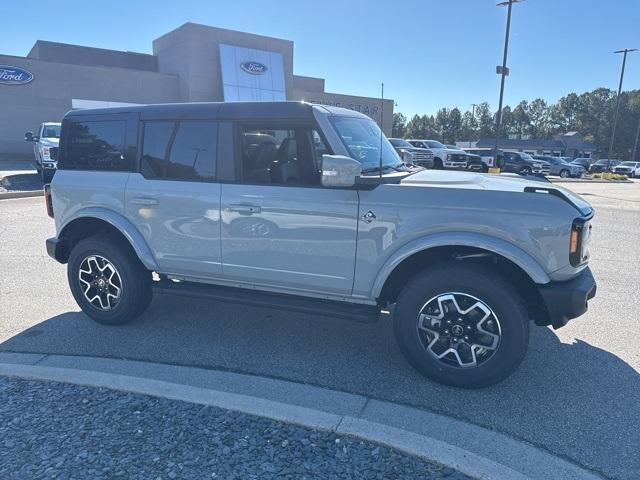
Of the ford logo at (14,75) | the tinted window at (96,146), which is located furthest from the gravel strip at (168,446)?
the ford logo at (14,75)

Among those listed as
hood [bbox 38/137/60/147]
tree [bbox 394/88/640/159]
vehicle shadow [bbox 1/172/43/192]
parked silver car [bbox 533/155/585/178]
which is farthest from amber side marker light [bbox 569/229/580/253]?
tree [bbox 394/88/640/159]

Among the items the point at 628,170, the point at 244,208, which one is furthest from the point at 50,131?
the point at 628,170

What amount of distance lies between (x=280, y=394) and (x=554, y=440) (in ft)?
5.77

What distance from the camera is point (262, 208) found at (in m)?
3.72

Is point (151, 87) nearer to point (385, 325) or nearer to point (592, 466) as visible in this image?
point (385, 325)

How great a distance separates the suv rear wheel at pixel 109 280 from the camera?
4.33 metres

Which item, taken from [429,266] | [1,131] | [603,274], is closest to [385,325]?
[429,266]

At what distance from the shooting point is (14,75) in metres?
27.9

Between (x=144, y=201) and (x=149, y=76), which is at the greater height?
(x=149, y=76)

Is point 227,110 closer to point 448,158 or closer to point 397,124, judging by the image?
point 448,158

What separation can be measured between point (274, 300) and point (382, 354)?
3.38ft

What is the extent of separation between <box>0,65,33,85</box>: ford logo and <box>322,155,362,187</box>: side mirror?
32.2 meters

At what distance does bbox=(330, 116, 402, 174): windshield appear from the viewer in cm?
384

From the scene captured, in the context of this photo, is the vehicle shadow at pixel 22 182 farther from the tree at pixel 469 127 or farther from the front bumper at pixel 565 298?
the tree at pixel 469 127
